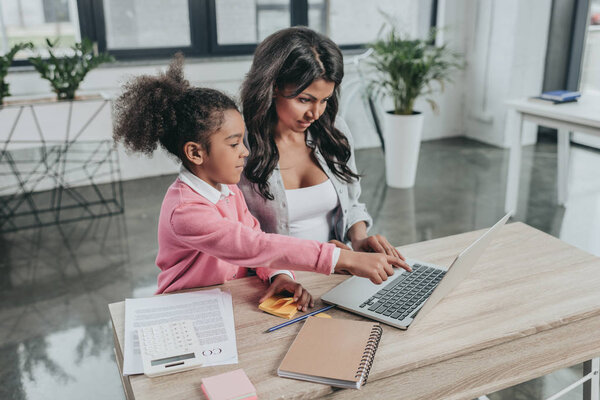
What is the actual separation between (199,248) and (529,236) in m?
0.89

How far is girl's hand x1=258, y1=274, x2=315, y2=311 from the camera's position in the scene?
1.13 meters

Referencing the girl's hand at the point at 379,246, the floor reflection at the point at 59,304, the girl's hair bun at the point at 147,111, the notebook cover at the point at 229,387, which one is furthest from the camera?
the floor reflection at the point at 59,304

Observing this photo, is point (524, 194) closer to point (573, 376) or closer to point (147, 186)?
point (573, 376)

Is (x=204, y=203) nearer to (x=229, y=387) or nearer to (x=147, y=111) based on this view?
(x=147, y=111)

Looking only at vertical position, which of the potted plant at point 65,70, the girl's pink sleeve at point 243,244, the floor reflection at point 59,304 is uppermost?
the potted plant at point 65,70

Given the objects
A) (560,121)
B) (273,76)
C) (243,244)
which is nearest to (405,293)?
(243,244)

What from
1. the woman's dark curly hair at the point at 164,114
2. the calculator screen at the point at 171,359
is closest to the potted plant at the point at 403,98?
the woman's dark curly hair at the point at 164,114

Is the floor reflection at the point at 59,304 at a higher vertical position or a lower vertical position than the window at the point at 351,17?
lower

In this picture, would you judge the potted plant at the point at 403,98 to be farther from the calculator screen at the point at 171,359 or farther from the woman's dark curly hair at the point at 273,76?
the calculator screen at the point at 171,359

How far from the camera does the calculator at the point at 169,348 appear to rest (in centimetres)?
92

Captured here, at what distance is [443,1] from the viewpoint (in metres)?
4.93

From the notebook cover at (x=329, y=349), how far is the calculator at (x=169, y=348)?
162mm

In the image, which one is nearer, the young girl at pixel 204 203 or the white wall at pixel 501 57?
the young girl at pixel 204 203

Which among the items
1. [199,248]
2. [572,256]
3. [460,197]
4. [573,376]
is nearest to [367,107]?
[460,197]
